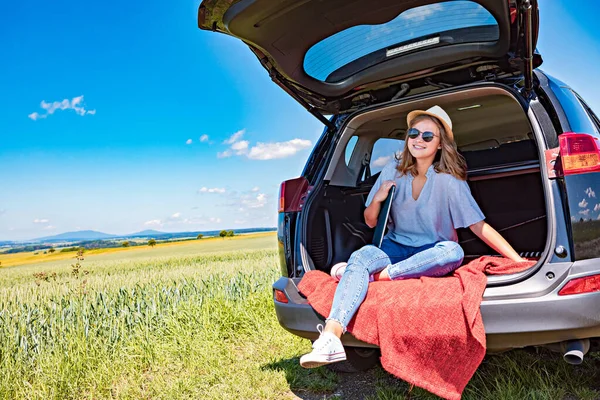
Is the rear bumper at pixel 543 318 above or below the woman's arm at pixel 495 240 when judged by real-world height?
below

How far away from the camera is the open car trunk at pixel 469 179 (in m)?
3.22

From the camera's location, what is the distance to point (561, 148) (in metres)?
2.18

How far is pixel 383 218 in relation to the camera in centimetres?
286

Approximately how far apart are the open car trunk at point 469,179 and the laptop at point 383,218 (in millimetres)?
446

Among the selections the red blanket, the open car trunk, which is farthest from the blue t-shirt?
the open car trunk

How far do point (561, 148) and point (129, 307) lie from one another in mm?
3708

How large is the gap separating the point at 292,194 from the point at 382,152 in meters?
0.99

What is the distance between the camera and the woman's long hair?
2.82m

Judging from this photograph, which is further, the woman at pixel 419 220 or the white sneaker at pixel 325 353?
the woman at pixel 419 220

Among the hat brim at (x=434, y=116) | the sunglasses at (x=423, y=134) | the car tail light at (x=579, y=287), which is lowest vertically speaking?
the car tail light at (x=579, y=287)

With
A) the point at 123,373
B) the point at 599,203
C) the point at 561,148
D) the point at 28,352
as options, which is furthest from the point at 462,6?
the point at 28,352

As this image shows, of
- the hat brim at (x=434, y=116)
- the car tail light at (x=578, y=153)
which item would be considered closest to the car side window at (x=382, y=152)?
the hat brim at (x=434, y=116)

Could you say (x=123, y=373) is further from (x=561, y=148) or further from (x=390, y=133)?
(x=561, y=148)

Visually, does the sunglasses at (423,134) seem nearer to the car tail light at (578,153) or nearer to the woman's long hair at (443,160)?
the woman's long hair at (443,160)
